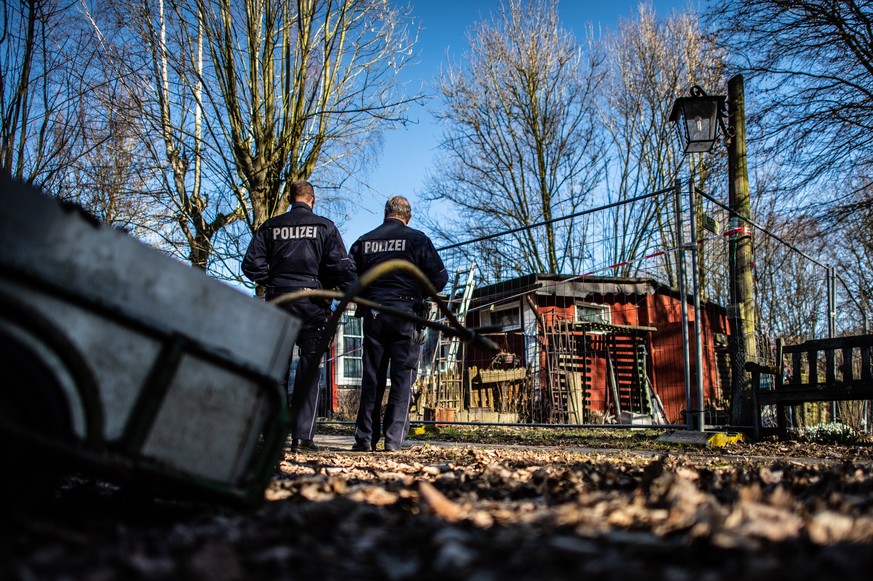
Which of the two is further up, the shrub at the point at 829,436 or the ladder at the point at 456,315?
the ladder at the point at 456,315

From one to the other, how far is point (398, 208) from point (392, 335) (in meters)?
1.21

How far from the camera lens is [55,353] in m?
1.83

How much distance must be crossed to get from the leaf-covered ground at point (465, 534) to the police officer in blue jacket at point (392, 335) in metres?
3.00

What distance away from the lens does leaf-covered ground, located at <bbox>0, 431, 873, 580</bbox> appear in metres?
1.60

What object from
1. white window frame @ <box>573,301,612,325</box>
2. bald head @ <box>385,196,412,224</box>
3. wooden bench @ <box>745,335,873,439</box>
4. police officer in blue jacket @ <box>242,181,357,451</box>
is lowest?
wooden bench @ <box>745,335,873,439</box>

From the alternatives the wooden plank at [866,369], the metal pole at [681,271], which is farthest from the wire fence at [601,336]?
the wooden plank at [866,369]

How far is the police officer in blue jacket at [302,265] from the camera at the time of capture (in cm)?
598

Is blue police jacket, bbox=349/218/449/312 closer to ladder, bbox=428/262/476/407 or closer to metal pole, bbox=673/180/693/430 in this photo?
metal pole, bbox=673/180/693/430

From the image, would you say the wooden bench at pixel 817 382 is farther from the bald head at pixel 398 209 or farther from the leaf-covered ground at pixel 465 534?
the leaf-covered ground at pixel 465 534

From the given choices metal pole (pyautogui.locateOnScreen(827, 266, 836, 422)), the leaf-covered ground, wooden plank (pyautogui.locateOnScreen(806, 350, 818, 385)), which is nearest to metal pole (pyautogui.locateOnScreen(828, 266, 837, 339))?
metal pole (pyautogui.locateOnScreen(827, 266, 836, 422))

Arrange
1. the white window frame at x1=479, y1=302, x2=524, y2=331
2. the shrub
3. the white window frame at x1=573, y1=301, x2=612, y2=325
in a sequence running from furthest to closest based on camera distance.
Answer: the white window frame at x1=479, y1=302, x2=524, y2=331, the white window frame at x1=573, y1=301, x2=612, y2=325, the shrub

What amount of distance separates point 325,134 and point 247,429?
988cm

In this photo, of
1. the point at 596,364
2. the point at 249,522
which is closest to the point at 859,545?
the point at 249,522

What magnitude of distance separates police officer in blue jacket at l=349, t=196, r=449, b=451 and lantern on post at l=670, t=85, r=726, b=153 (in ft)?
15.5
